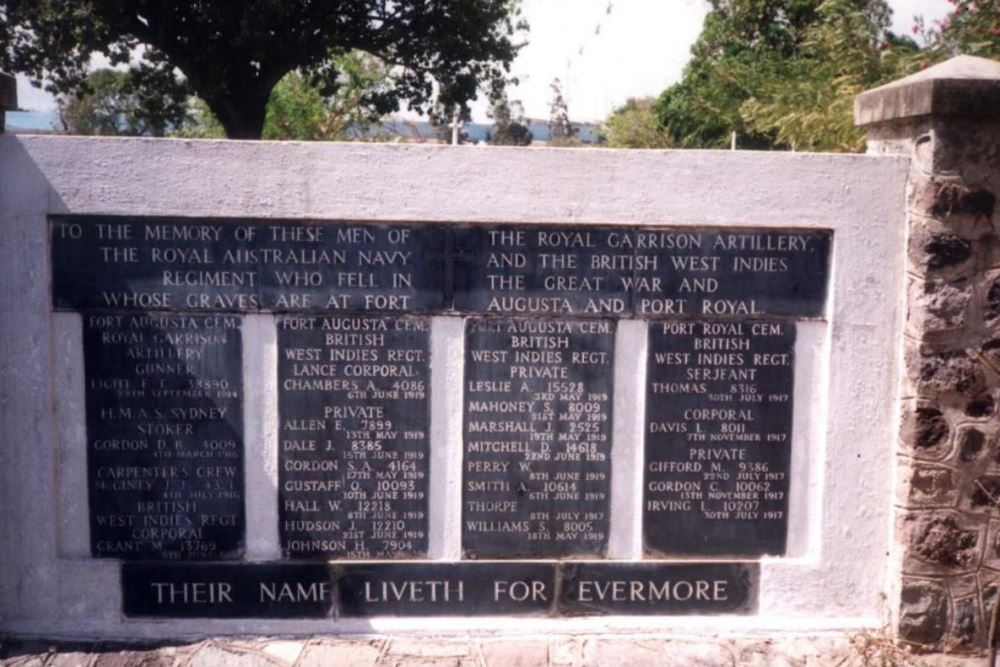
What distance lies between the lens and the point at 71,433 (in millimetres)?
3957

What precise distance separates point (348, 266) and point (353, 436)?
73 cm

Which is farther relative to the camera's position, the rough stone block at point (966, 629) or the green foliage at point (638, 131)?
the green foliage at point (638, 131)

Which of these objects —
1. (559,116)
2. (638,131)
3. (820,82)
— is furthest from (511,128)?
(820,82)

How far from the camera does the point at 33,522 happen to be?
3.96 metres

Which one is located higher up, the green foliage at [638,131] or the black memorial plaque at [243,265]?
the green foliage at [638,131]

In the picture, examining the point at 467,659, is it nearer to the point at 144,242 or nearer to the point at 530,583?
the point at 530,583

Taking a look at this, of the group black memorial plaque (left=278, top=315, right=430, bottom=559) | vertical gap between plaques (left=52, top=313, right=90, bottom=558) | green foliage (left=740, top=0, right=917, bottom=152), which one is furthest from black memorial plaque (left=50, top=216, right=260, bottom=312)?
green foliage (left=740, top=0, right=917, bottom=152)

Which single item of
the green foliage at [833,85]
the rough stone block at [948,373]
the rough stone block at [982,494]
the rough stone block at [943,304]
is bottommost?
the rough stone block at [982,494]

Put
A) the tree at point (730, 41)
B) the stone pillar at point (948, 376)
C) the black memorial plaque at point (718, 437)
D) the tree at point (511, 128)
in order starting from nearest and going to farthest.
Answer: the stone pillar at point (948, 376)
the black memorial plaque at point (718, 437)
the tree at point (730, 41)
the tree at point (511, 128)

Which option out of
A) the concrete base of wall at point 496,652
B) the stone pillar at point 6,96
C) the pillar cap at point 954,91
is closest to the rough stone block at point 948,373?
the pillar cap at point 954,91

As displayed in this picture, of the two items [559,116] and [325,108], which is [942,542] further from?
[559,116]

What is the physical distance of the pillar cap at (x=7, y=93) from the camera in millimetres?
3893

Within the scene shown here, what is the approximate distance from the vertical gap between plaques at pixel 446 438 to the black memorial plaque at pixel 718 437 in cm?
81

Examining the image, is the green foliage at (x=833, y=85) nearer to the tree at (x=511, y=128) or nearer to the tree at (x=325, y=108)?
the tree at (x=325, y=108)
